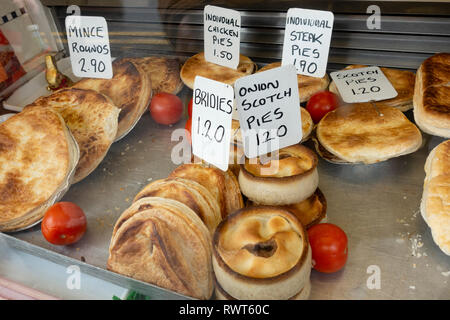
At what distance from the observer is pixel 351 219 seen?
187 centimetres

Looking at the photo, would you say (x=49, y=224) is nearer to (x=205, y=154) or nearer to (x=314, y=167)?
(x=205, y=154)

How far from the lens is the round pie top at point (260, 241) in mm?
1346

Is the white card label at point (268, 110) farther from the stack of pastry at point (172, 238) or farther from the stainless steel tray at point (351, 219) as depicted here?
the stainless steel tray at point (351, 219)

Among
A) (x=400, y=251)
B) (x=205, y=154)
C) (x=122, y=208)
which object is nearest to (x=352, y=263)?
(x=400, y=251)

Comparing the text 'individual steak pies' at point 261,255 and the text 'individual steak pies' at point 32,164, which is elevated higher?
the text 'individual steak pies' at point 261,255

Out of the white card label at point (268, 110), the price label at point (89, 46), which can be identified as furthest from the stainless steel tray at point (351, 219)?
the price label at point (89, 46)

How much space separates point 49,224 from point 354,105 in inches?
77.5

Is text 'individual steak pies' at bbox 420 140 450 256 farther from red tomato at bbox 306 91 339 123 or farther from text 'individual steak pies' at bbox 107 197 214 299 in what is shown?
text 'individual steak pies' at bbox 107 197 214 299

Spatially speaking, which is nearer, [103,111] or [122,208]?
[122,208]

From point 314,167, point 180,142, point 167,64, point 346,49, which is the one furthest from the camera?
point 167,64

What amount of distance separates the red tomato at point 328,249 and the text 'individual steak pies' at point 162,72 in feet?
5.50

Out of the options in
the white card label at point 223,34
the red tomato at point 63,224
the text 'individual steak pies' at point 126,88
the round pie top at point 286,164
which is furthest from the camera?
the text 'individual steak pies' at point 126,88

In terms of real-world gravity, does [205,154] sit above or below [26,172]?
above
